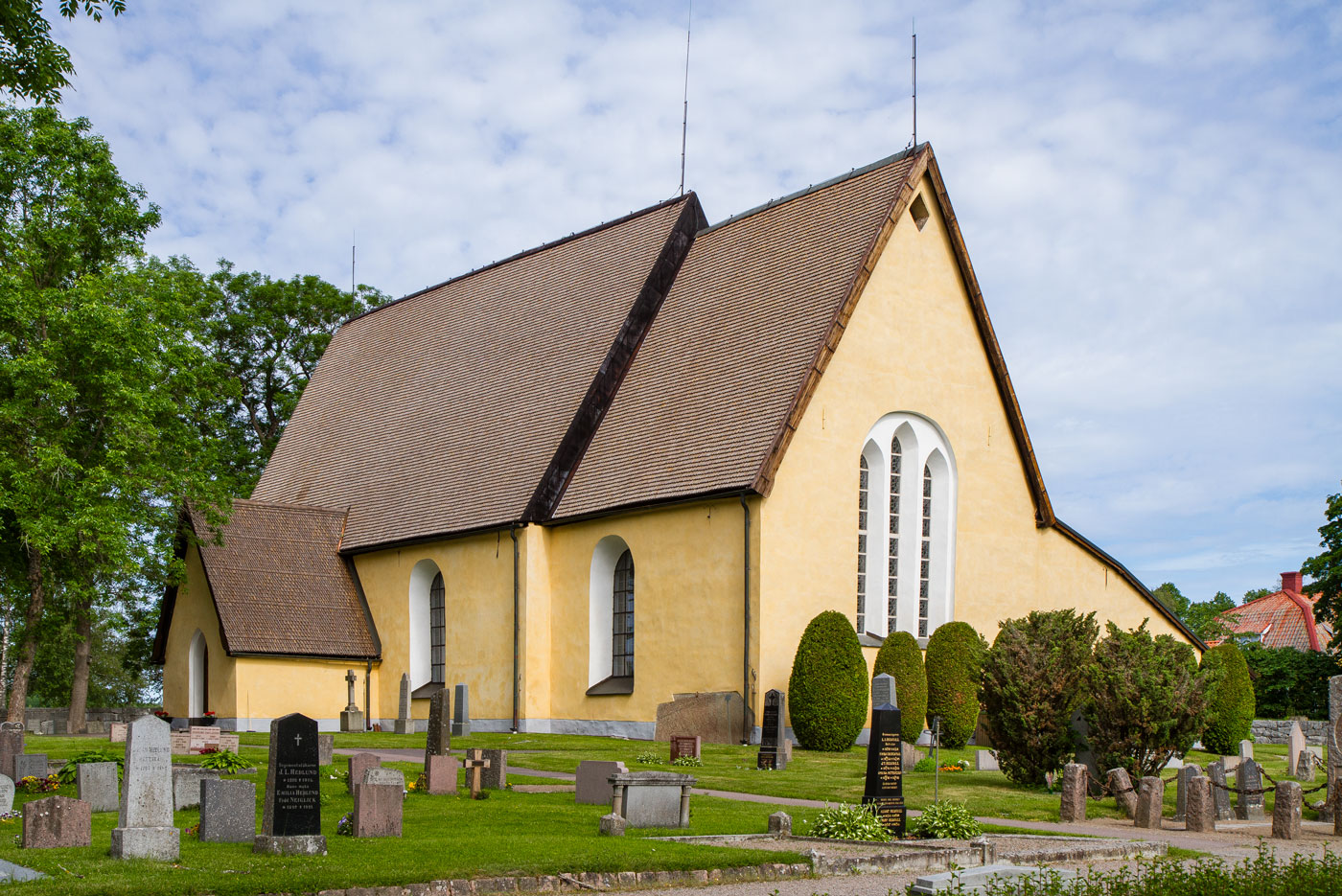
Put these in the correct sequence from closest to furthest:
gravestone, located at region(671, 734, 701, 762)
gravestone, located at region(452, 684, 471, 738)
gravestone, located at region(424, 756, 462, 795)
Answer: gravestone, located at region(424, 756, 462, 795) → gravestone, located at region(671, 734, 701, 762) → gravestone, located at region(452, 684, 471, 738)

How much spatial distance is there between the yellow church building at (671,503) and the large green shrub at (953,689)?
133 cm

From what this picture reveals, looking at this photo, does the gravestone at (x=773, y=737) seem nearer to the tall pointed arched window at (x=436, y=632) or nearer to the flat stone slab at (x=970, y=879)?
the flat stone slab at (x=970, y=879)

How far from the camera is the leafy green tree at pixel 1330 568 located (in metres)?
40.0

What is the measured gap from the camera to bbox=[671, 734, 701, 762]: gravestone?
21.4 m

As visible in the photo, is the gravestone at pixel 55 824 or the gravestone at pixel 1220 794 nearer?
the gravestone at pixel 55 824

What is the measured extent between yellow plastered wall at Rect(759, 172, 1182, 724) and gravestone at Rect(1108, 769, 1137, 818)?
7.77 metres

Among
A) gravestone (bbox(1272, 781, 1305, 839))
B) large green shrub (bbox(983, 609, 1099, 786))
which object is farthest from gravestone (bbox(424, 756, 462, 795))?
gravestone (bbox(1272, 781, 1305, 839))

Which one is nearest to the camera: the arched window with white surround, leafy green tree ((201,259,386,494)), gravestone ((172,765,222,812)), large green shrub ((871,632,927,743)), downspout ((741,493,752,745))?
gravestone ((172,765,222,812))

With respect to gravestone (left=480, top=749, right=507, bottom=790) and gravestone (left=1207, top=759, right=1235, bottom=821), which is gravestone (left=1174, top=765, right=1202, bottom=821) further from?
gravestone (left=480, top=749, right=507, bottom=790)

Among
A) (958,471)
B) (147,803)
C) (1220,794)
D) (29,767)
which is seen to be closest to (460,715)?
(29,767)

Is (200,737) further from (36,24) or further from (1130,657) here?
(1130,657)

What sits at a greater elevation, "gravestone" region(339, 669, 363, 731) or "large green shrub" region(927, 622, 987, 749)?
"large green shrub" region(927, 622, 987, 749)

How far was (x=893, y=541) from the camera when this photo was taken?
90.3 ft

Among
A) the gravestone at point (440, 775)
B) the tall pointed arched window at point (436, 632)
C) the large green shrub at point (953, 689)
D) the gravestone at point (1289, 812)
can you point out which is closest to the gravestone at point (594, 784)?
the gravestone at point (440, 775)
